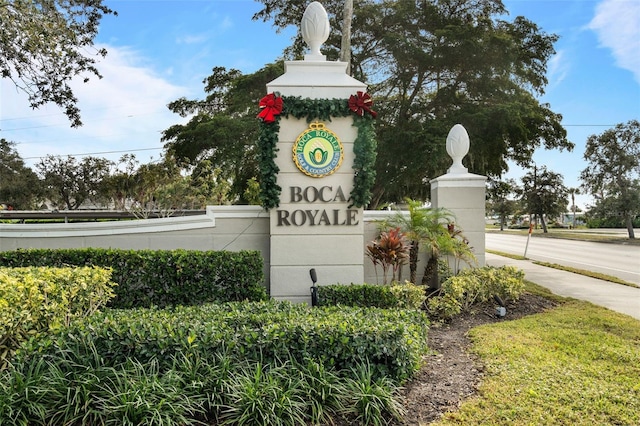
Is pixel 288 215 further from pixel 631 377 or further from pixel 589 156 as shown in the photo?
pixel 589 156

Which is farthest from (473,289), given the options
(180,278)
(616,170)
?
(616,170)

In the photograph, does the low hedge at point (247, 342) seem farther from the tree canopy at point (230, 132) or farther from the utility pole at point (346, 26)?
the tree canopy at point (230, 132)

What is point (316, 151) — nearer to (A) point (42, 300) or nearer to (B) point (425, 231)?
(B) point (425, 231)

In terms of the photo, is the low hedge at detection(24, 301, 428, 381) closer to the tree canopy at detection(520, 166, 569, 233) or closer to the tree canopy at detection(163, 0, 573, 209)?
the tree canopy at detection(163, 0, 573, 209)

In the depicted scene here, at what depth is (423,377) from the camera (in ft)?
13.7

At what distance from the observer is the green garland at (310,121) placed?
6781 millimetres

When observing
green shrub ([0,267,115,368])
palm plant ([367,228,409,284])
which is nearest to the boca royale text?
palm plant ([367,228,409,284])

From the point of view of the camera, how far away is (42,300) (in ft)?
14.2

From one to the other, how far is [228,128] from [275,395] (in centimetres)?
1392

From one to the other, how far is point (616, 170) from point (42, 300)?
32.0 meters


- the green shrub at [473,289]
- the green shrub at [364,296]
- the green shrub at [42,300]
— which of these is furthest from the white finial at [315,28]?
the green shrub at [42,300]

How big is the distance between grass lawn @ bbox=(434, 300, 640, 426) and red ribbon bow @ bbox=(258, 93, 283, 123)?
417 cm

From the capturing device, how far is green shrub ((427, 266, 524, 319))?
6535 millimetres

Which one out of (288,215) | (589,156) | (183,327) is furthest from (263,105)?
(589,156)
